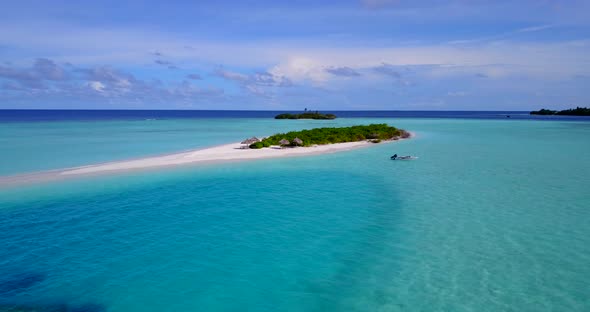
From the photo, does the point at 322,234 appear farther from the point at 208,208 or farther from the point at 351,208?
the point at 208,208

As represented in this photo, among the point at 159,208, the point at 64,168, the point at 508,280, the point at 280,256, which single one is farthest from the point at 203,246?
the point at 64,168

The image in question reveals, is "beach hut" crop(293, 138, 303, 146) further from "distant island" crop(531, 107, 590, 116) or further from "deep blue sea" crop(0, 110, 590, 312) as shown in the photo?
"distant island" crop(531, 107, 590, 116)

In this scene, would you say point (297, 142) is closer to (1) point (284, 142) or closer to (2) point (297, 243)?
(1) point (284, 142)

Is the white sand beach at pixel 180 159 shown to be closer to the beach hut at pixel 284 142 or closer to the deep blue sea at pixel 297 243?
the beach hut at pixel 284 142

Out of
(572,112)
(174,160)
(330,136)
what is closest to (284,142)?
(330,136)

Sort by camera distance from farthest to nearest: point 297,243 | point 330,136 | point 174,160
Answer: point 330,136 < point 174,160 < point 297,243

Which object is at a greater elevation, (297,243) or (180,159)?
(180,159)

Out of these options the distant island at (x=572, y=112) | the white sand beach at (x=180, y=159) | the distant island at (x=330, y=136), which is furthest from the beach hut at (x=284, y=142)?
the distant island at (x=572, y=112)
